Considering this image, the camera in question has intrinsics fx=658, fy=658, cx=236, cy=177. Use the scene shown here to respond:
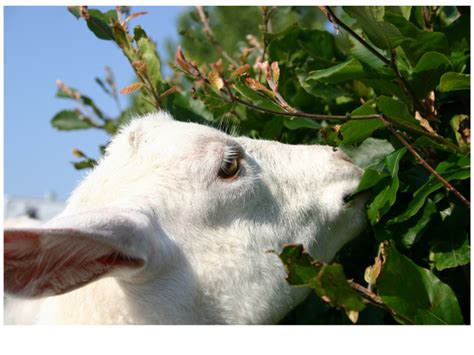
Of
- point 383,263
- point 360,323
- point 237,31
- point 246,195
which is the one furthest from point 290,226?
point 237,31

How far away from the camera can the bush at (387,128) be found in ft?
8.23

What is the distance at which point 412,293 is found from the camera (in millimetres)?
2512

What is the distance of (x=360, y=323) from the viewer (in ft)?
10.6

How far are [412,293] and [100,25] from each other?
7.52ft

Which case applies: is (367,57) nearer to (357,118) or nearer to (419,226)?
(357,118)

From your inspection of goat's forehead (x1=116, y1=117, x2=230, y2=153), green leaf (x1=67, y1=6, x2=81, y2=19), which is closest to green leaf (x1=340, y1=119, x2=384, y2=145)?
goat's forehead (x1=116, y1=117, x2=230, y2=153)

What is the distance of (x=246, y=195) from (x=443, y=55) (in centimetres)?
110

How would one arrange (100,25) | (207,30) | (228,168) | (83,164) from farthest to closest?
(207,30) < (83,164) < (100,25) < (228,168)

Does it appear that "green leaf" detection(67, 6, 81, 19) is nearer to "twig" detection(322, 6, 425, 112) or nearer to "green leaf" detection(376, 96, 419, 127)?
"twig" detection(322, 6, 425, 112)

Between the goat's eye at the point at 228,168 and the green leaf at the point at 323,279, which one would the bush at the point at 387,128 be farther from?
the goat's eye at the point at 228,168

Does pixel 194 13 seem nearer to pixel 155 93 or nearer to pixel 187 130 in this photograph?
pixel 155 93

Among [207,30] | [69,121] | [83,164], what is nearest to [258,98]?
[83,164]

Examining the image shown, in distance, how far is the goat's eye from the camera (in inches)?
125

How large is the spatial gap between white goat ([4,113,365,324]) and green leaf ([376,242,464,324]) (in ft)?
2.43
